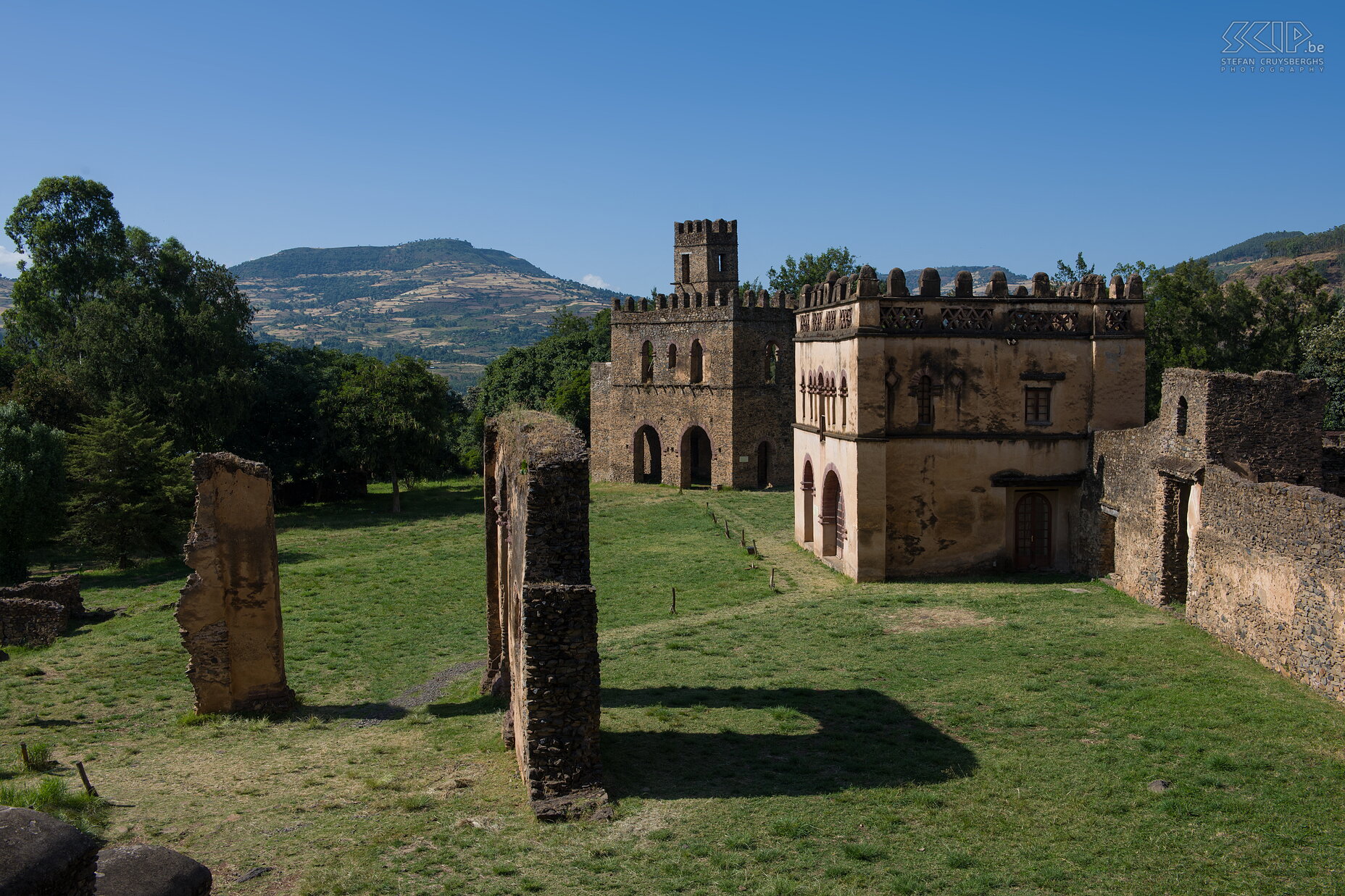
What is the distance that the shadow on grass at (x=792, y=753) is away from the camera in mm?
11867

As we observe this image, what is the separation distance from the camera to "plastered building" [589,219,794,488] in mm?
44062

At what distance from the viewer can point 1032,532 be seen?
2394cm

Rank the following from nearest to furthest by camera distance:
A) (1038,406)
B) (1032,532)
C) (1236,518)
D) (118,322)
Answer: (1236,518), (1038,406), (1032,532), (118,322)

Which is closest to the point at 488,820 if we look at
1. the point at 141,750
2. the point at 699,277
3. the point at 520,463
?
the point at 520,463

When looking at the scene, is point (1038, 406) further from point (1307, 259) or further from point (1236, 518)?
point (1307, 259)

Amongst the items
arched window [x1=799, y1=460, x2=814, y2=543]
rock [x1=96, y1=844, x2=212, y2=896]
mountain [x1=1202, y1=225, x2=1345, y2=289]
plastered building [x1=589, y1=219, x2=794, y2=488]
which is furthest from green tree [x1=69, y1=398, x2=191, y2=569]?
mountain [x1=1202, y1=225, x2=1345, y2=289]

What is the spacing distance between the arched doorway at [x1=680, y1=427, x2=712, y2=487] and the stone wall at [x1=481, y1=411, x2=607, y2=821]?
32077 millimetres

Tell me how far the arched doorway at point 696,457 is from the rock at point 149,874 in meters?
37.4

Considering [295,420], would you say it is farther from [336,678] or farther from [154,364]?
Result: [336,678]

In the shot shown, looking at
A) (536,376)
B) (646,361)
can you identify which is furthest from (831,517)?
(536,376)

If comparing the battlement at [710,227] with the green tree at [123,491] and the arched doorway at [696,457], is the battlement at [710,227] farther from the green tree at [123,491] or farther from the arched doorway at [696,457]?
the green tree at [123,491]

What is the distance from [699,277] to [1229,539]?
3772 centimetres

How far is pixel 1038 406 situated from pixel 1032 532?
3.04 meters

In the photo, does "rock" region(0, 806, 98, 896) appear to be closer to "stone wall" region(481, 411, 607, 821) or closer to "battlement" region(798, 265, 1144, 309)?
"stone wall" region(481, 411, 607, 821)
